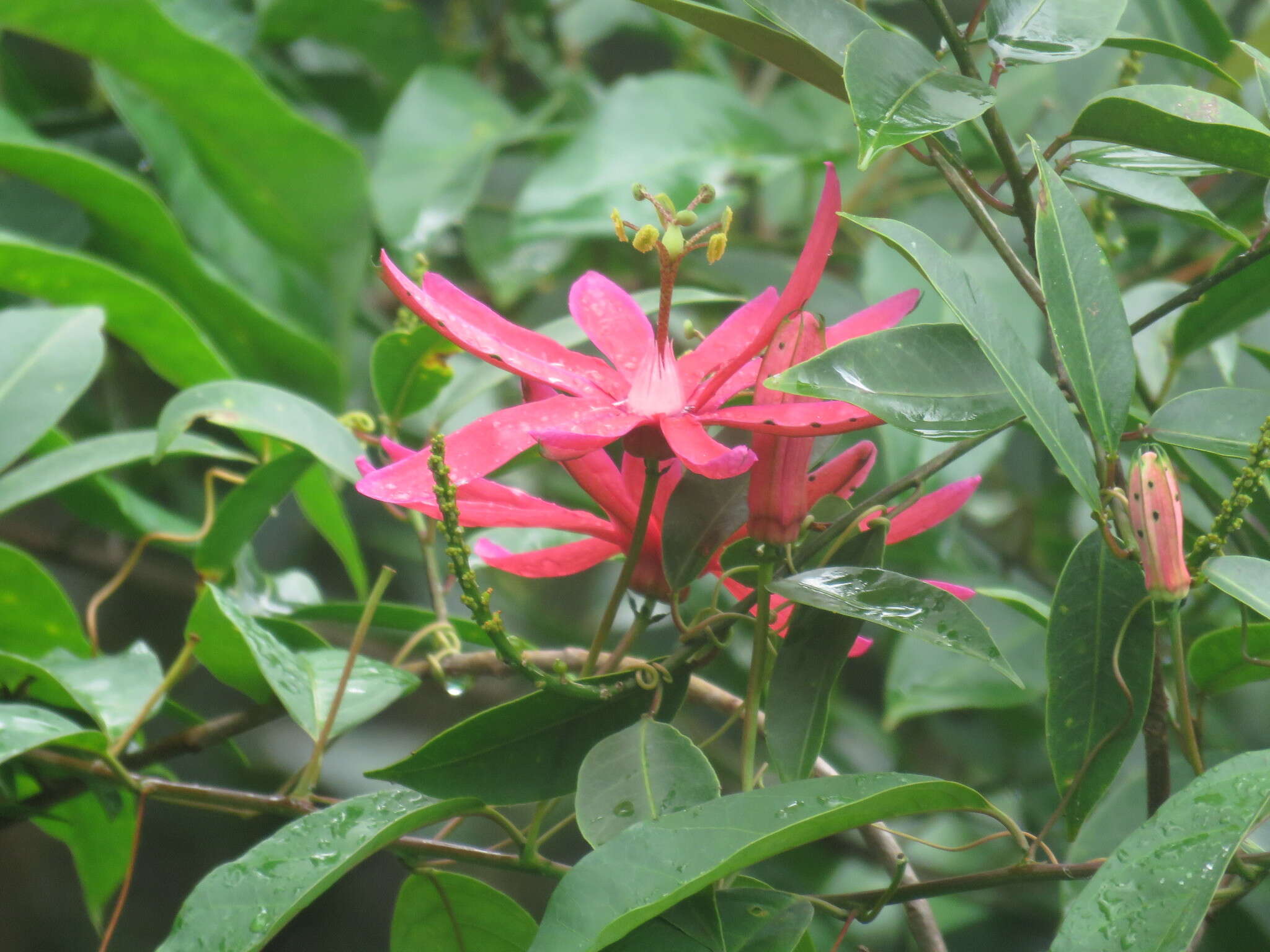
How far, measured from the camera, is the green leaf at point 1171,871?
0.27m

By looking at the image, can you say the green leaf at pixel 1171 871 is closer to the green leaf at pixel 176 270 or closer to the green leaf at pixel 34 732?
the green leaf at pixel 34 732

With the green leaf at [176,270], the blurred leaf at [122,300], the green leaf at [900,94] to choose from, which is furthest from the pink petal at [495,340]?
the green leaf at [176,270]

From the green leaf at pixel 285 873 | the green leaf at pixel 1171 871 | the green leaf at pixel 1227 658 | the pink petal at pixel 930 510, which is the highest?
the pink petal at pixel 930 510

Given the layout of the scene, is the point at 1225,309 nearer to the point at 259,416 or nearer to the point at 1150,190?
the point at 1150,190

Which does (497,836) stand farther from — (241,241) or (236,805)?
(236,805)

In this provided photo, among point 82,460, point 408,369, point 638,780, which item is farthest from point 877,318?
point 82,460

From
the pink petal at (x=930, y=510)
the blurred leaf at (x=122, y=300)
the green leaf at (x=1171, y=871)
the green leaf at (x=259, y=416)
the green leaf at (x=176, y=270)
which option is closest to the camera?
the green leaf at (x=1171, y=871)

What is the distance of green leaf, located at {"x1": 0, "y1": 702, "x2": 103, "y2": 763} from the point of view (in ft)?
1.23

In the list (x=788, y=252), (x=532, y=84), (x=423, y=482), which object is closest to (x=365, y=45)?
(x=532, y=84)

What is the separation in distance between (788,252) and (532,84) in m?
0.40

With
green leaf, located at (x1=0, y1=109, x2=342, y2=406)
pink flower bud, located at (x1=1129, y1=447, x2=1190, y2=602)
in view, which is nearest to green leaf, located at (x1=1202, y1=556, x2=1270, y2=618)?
pink flower bud, located at (x1=1129, y1=447, x2=1190, y2=602)

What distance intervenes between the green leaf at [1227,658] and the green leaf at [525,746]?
0.18 metres

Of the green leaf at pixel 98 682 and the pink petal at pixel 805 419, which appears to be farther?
the green leaf at pixel 98 682

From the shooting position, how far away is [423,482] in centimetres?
32
